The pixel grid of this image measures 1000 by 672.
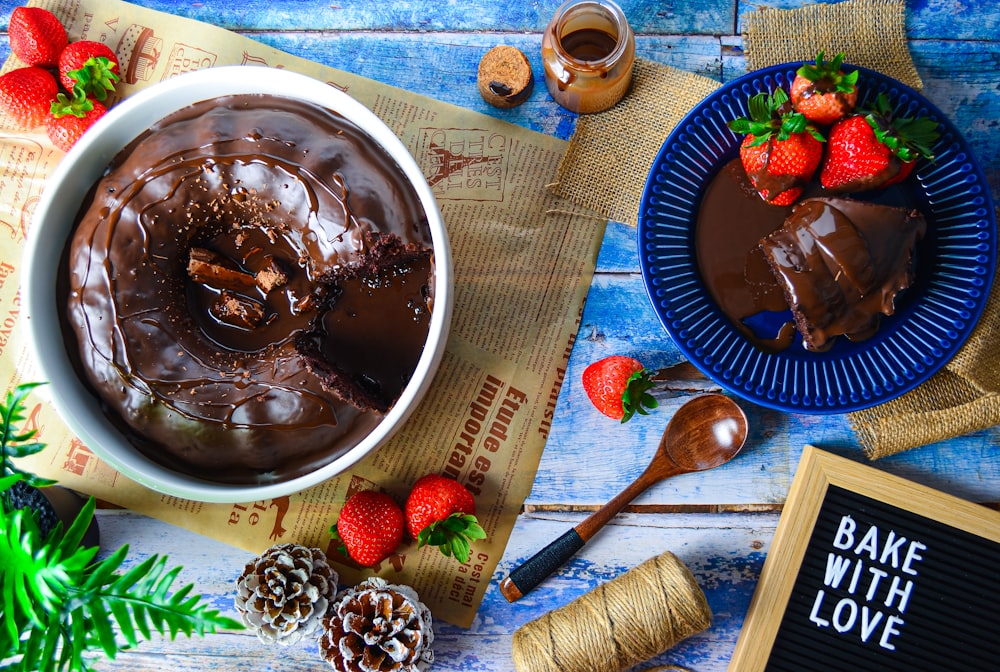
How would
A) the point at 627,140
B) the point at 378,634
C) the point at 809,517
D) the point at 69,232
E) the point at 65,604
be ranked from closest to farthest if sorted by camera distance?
1. the point at 65,604
2. the point at 69,232
3. the point at 378,634
4. the point at 809,517
5. the point at 627,140

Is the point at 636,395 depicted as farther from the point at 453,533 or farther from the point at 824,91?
the point at 824,91

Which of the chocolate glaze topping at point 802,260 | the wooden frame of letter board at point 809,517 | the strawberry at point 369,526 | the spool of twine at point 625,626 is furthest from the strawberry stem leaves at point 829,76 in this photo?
the strawberry at point 369,526

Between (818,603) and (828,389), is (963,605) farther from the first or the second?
(828,389)

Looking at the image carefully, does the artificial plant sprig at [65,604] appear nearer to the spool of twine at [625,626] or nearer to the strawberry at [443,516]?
the strawberry at [443,516]

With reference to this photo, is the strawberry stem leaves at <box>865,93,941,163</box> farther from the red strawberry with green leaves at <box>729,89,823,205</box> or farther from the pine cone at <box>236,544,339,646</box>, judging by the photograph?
the pine cone at <box>236,544,339,646</box>

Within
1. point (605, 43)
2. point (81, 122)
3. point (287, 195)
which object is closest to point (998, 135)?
point (605, 43)

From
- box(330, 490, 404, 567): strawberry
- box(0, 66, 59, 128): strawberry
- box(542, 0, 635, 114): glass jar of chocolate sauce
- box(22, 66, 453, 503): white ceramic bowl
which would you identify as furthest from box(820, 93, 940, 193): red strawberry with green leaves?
box(0, 66, 59, 128): strawberry

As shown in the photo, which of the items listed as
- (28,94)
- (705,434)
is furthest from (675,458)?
(28,94)

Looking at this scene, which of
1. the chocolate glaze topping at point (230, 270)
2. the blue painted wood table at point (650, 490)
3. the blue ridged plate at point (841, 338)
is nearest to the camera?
the chocolate glaze topping at point (230, 270)
